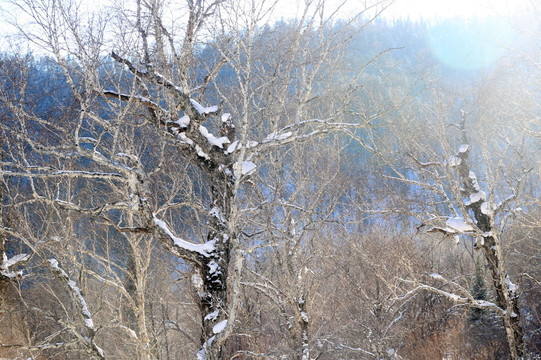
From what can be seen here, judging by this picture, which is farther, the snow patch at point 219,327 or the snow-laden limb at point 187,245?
the snow-laden limb at point 187,245

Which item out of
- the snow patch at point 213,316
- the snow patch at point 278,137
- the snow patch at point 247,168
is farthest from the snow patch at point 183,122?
the snow patch at point 213,316

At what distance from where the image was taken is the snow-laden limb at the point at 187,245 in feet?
18.9

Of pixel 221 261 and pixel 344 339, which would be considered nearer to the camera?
pixel 221 261

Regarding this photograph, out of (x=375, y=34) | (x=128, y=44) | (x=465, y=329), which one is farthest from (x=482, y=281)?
(x=375, y=34)

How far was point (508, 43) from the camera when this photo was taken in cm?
961

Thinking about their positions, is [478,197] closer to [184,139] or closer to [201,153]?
[201,153]

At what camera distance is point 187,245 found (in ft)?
19.2

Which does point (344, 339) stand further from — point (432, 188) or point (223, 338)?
point (223, 338)

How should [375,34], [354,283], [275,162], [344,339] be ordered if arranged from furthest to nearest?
[375,34] < [344,339] < [354,283] < [275,162]

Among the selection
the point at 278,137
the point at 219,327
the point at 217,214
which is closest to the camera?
the point at 219,327

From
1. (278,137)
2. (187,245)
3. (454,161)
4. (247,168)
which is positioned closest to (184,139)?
(247,168)

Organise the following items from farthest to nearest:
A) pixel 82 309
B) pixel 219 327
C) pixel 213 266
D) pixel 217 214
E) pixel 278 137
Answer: pixel 82 309, pixel 278 137, pixel 217 214, pixel 213 266, pixel 219 327

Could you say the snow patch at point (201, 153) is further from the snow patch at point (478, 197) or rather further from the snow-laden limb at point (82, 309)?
the snow patch at point (478, 197)

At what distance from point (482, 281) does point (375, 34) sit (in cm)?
2801
